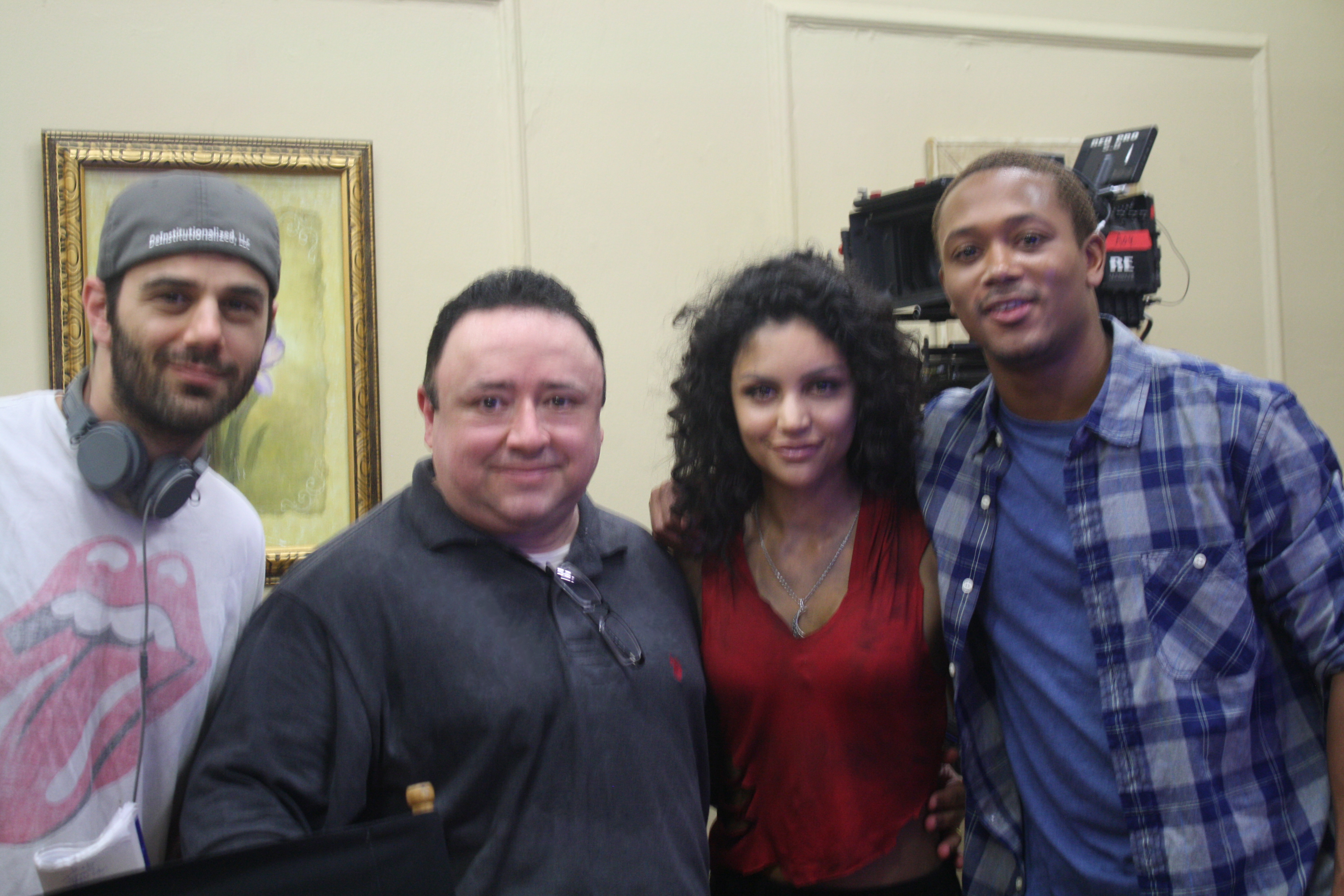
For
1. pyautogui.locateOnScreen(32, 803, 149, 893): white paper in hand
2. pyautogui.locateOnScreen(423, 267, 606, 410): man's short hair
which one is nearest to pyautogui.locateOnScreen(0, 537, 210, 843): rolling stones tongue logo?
pyautogui.locateOnScreen(32, 803, 149, 893): white paper in hand

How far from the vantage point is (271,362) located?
2828 mm

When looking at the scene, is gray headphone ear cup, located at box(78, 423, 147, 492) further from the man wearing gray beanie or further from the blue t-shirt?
the blue t-shirt

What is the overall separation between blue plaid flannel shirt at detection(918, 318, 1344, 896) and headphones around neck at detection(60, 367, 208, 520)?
1.29 m

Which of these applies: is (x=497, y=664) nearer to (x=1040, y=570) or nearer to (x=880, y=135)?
(x=1040, y=570)

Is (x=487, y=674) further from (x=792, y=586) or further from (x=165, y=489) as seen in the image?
(x=792, y=586)

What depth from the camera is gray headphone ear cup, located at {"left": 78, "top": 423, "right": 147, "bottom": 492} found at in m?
1.28

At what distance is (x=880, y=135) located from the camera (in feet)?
11.1

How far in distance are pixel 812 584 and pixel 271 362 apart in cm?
187

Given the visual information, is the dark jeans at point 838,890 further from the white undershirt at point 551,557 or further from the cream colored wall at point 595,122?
the cream colored wall at point 595,122

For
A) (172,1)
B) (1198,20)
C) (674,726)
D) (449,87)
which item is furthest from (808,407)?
(1198,20)

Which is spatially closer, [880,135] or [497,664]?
[497,664]

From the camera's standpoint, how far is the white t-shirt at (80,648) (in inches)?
48.8

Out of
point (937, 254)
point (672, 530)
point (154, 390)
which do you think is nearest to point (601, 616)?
point (672, 530)

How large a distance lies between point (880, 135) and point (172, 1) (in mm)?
2233
